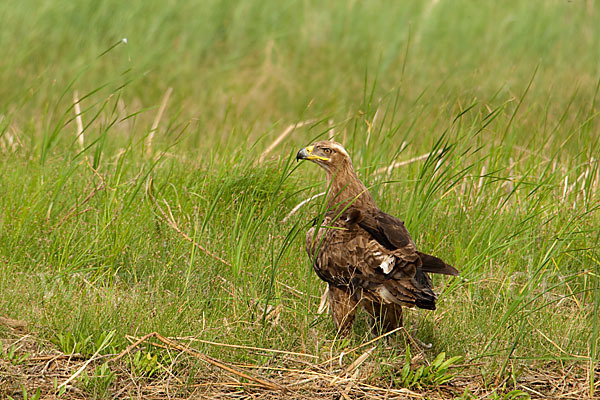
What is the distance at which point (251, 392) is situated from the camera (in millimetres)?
3467

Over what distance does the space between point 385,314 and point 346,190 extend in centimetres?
86

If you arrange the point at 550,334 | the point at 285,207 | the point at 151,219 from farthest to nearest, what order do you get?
the point at 285,207, the point at 151,219, the point at 550,334

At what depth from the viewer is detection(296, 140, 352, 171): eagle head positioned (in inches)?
175

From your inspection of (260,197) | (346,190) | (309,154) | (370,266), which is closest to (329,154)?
(309,154)

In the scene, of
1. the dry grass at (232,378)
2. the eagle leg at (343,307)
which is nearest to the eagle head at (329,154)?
the eagle leg at (343,307)

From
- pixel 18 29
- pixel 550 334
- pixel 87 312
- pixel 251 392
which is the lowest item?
pixel 550 334

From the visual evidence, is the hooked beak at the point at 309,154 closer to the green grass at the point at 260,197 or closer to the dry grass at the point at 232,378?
the green grass at the point at 260,197

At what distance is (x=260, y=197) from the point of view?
200 inches

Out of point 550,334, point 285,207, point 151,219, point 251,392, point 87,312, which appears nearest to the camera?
point 251,392

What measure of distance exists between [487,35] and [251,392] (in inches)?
258

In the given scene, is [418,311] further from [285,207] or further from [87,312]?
[87,312]

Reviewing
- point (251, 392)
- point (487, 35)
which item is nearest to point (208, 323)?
point (251, 392)

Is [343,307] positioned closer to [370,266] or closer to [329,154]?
[370,266]

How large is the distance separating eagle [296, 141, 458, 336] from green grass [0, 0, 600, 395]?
8.1 inches
